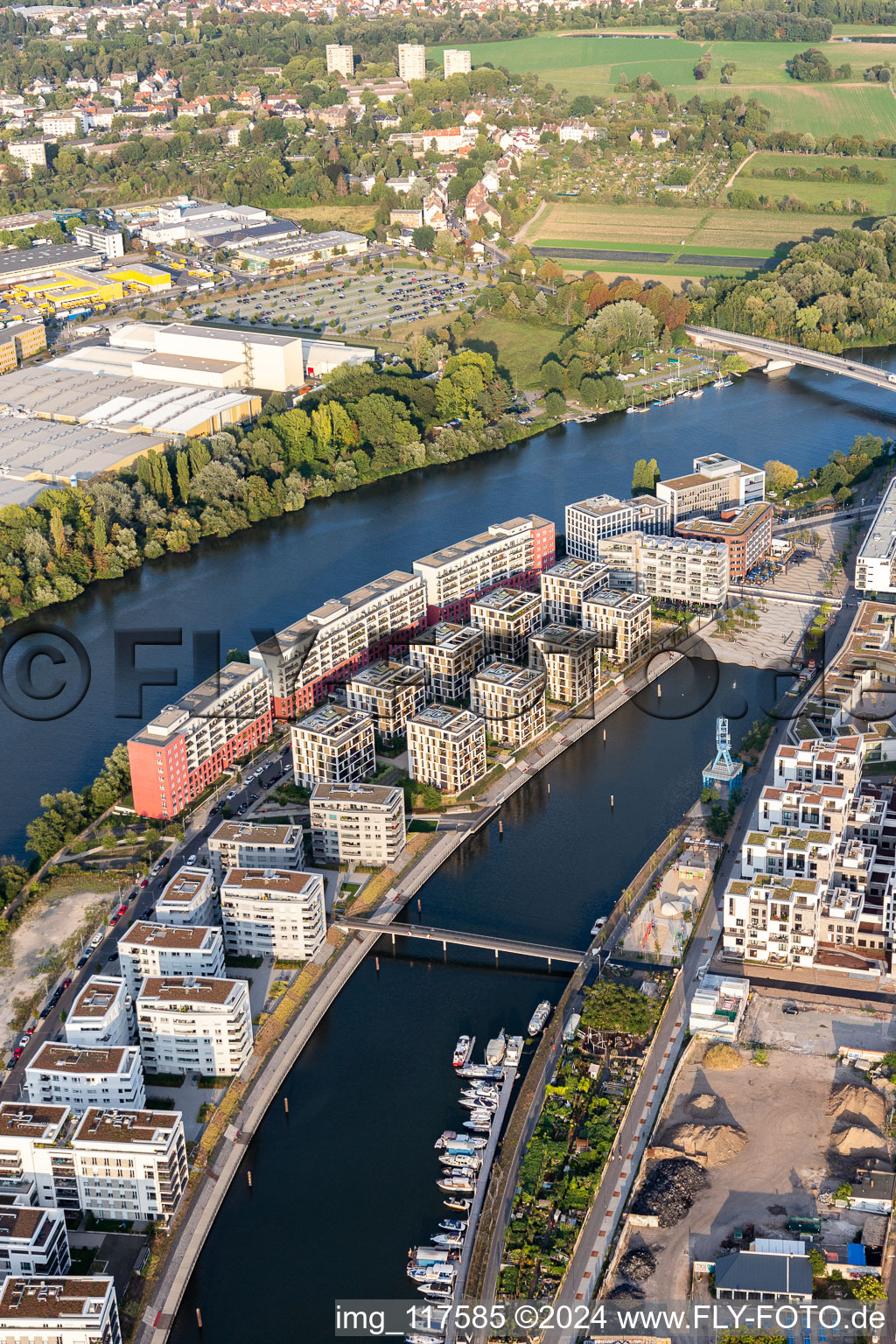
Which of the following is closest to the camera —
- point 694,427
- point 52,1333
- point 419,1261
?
point 52,1333

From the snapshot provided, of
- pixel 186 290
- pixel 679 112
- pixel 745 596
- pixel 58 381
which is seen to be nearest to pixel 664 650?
pixel 745 596

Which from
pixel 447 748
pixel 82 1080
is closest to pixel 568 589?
pixel 447 748

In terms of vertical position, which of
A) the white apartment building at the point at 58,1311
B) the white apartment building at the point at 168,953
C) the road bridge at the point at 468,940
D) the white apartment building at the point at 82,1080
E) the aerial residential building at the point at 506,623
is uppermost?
the aerial residential building at the point at 506,623

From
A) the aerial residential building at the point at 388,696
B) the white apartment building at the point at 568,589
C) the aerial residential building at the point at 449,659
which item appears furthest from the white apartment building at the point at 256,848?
the white apartment building at the point at 568,589

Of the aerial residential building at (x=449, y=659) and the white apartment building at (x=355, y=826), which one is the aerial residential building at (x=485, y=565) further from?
the white apartment building at (x=355, y=826)

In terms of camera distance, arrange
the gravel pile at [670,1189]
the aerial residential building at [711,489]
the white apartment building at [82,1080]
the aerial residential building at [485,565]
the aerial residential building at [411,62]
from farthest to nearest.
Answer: the aerial residential building at [411,62], the aerial residential building at [711,489], the aerial residential building at [485,565], the white apartment building at [82,1080], the gravel pile at [670,1189]

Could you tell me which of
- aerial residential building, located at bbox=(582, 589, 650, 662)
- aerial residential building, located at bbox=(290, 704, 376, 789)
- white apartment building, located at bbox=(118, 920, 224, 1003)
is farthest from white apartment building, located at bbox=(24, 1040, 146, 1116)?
aerial residential building, located at bbox=(582, 589, 650, 662)

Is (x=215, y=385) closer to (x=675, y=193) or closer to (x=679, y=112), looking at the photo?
A: (x=675, y=193)
